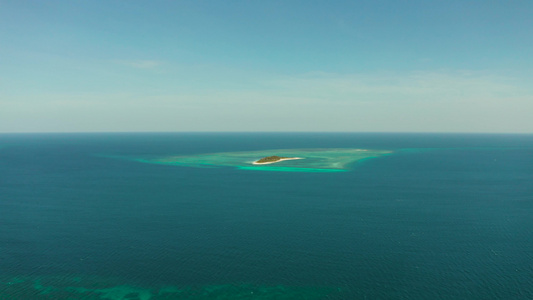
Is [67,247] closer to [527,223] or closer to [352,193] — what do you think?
[352,193]

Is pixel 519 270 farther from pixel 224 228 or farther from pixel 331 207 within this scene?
pixel 224 228

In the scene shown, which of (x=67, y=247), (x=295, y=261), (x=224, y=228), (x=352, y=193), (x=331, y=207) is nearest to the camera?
(x=295, y=261)

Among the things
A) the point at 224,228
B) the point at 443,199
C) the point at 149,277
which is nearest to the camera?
the point at 149,277

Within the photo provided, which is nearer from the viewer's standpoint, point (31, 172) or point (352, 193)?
point (352, 193)

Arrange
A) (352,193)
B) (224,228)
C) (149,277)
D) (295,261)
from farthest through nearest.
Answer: (352,193), (224,228), (295,261), (149,277)

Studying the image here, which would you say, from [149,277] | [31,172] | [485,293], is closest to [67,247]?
[149,277]

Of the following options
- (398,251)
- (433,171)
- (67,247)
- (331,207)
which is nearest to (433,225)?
(398,251)
